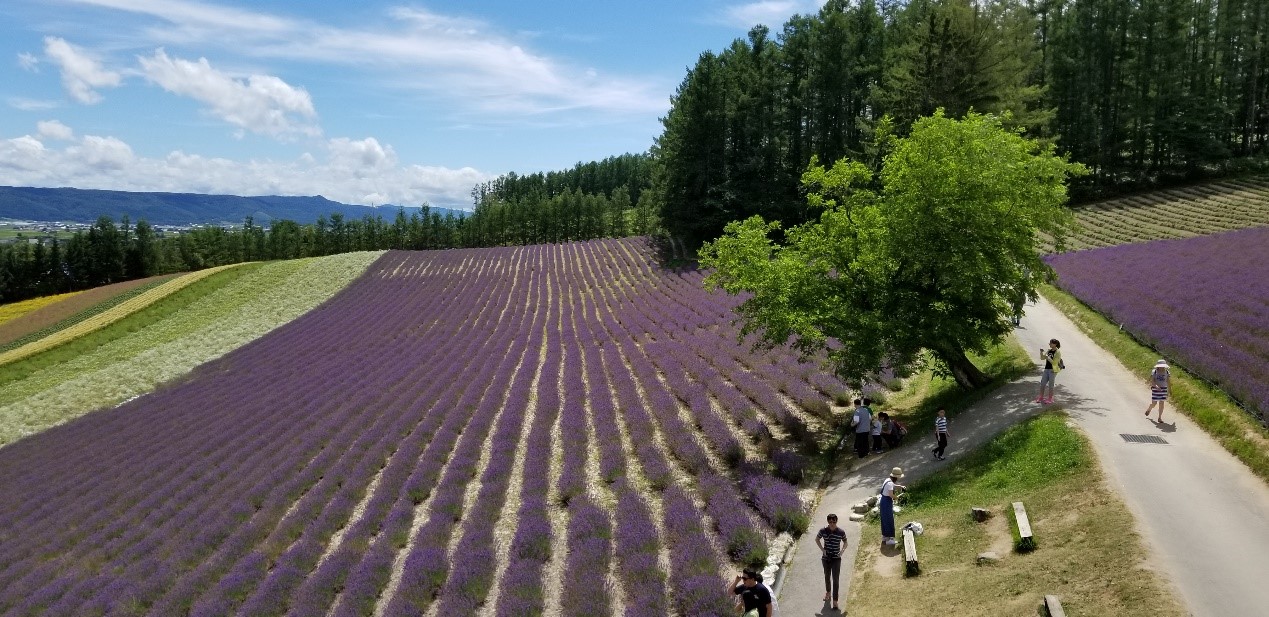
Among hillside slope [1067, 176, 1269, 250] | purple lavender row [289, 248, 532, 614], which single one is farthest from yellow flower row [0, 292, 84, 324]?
hillside slope [1067, 176, 1269, 250]

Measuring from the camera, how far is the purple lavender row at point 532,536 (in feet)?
30.6

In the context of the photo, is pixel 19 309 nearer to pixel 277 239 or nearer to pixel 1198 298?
pixel 277 239

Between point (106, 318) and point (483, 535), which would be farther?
point (106, 318)

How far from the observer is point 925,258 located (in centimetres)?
1555

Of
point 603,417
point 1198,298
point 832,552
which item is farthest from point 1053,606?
point 1198,298

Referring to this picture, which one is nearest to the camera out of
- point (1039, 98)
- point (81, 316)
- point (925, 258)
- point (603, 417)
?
point (925, 258)

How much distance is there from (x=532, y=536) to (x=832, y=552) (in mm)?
5039

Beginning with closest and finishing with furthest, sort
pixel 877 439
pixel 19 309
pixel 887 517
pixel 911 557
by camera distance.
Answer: pixel 911 557, pixel 887 517, pixel 877 439, pixel 19 309

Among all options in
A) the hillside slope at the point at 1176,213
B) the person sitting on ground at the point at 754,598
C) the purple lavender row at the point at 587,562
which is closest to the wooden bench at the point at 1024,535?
the person sitting on ground at the point at 754,598

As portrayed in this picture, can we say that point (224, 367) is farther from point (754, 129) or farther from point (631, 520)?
point (754, 129)

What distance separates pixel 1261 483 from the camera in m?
10.3

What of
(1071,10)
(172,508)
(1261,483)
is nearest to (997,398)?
(1261,483)

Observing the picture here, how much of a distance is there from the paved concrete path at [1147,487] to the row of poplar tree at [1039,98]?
35271 millimetres

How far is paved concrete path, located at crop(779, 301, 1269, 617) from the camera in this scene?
26.2ft
